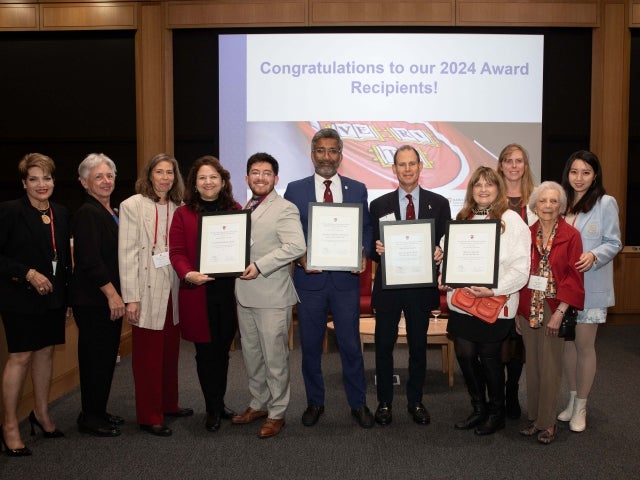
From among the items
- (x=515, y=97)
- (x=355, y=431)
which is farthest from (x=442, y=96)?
(x=355, y=431)

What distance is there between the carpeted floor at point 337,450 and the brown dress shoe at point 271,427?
0.13 ft

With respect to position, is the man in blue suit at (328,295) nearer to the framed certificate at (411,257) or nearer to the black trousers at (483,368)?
the framed certificate at (411,257)

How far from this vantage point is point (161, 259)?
3.55 m

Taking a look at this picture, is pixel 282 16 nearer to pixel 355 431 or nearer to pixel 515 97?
pixel 515 97

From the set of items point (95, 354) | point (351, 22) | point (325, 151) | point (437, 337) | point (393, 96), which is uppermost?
point (351, 22)

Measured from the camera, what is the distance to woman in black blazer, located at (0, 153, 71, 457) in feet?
10.9

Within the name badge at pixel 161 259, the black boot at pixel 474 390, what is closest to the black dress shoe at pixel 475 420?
the black boot at pixel 474 390

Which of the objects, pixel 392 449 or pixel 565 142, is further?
pixel 565 142

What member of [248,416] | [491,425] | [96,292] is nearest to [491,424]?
[491,425]

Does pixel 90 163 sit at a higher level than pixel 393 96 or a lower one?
lower

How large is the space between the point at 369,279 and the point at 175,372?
2689 millimetres

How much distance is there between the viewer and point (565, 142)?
713 centimetres

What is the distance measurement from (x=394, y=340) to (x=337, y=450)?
73cm

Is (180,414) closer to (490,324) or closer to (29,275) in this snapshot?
(29,275)
